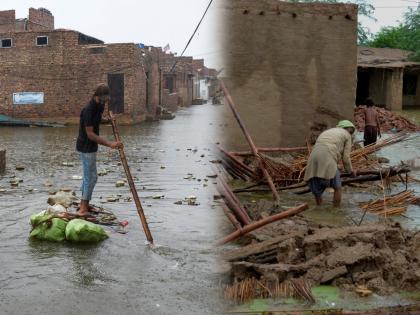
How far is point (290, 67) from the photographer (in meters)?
8.92

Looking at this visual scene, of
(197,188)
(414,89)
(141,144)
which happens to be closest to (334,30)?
(197,188)

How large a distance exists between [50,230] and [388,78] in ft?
71.8

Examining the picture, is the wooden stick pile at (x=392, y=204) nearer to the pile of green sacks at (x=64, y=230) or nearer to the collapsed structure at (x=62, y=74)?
the pile of green sacks at (x=64, y=230)

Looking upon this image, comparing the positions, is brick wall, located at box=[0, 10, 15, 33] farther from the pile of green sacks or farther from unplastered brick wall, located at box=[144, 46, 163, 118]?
the pile of green sacks

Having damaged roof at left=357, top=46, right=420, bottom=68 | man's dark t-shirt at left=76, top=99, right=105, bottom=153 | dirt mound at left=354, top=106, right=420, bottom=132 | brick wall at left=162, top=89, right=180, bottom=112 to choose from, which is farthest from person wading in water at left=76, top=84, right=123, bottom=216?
brick wall at left=162, top=89, right=180, bottom=112

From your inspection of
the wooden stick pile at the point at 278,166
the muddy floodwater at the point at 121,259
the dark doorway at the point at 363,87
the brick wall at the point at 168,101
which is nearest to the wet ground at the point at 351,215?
the wooden stick pile at the point at 278,166

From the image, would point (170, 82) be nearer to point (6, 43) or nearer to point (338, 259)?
point (6, 43)

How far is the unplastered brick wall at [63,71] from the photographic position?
87.2ft

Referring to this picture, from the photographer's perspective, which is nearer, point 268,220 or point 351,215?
point 268,220

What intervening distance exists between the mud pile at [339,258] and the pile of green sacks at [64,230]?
147 centimetres

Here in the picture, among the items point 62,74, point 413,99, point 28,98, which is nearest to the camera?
point 413,99

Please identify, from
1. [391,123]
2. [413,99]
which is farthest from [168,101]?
[391,123]

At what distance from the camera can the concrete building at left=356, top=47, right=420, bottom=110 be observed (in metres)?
23.5

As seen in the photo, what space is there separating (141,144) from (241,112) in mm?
8245
